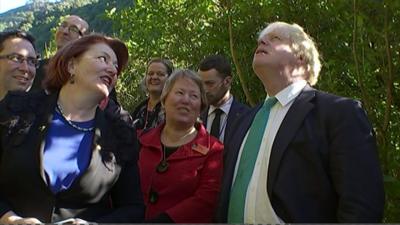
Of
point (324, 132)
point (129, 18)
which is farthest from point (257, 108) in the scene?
point (129, 18)

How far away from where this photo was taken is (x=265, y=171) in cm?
305

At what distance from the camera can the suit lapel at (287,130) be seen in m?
2.98

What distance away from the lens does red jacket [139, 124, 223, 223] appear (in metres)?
3.61

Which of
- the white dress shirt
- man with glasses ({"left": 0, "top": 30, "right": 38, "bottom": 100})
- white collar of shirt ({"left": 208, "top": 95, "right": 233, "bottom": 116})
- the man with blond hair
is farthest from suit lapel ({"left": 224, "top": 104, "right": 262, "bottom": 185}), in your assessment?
white collar of shirt ({"left": 208, "top": 95, "right": 233, "bottom": 116})

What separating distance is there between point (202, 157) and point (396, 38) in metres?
1.94

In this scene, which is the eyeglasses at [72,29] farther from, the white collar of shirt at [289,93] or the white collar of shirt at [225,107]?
the white collar of shirt at [289,93]

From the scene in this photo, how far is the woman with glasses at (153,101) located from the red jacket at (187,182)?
141 centimetres

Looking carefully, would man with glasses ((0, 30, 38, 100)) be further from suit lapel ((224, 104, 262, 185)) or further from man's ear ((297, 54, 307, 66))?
man's ear ((297, 54, 307, 66))

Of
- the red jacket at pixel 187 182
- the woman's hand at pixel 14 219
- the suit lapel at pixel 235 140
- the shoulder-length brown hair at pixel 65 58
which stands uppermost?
the shoulder-length brown hair at pixel 65 58

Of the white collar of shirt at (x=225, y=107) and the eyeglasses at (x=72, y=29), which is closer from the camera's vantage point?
the white collar of shirt at (x=225, y=107)

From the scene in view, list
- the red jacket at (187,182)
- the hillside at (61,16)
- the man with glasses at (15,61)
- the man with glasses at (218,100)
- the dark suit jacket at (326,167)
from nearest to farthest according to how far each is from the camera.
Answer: the dark suit jacket at (326,167)
the red jacket at (187,182)
the man with glasses at (15,61)
the man with glasses at (218,100)
the hillside at (61,16)

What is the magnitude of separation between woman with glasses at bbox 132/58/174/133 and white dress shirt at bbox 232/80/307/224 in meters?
2.09

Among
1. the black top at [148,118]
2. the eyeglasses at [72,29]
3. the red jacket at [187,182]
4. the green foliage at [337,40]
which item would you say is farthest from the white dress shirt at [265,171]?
the eyeglasses at [72,29]

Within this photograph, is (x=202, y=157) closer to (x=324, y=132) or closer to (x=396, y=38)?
(x=324, y=132)
